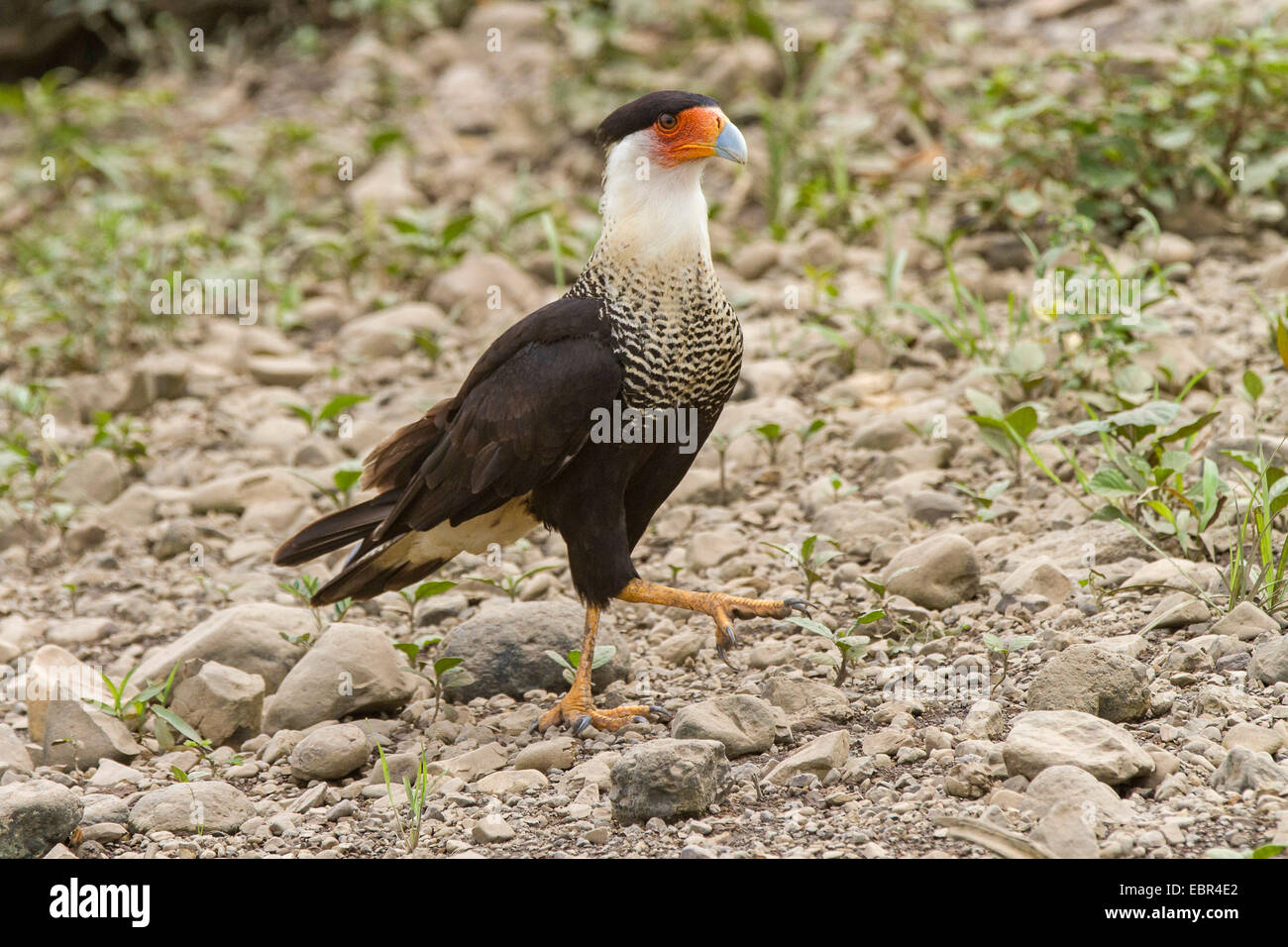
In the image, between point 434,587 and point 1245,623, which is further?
point 434,587

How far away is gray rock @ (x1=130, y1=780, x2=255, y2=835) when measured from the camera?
10.5 ft

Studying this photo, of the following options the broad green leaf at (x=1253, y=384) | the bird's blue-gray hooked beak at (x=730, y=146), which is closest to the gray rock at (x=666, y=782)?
the bird's blue-gray hooked beak at (x=730, y=146)

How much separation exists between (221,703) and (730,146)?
196 centimetres

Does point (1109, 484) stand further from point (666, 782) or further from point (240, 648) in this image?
point (240, 648)

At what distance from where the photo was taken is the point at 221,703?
144 inches

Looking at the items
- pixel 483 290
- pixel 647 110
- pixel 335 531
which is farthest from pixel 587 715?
pixel 483 290

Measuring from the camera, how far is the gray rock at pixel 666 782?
2.93 m

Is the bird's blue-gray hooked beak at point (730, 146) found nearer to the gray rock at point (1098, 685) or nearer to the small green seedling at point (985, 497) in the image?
the small green seedling at point (985, 497)

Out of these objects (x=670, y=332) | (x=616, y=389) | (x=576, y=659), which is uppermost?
(x=670, y=332)

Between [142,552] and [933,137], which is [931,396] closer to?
[933,137]

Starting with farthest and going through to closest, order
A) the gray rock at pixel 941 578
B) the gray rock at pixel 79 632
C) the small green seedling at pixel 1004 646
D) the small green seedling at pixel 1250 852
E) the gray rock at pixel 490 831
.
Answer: the gray rock at pixel 79 632 → the gray rock at pixel 941 578 → the small green seedling at pixel 1004 646 → the gray rock at pixel 490 831 → the small green seedling at pixel 1250 852

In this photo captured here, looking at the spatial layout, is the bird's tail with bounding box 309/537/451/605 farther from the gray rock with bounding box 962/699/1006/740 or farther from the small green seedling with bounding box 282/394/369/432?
the gray rock with bounding box 962/699/1006/740

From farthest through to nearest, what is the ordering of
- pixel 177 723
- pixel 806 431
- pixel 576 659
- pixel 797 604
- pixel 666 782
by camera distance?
pixel 806 431
pixel 576 659
pixel 797 604
pixel 177 723
pixel 666 782

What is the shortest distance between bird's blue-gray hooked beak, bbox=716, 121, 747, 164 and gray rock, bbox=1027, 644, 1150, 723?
150 cm
